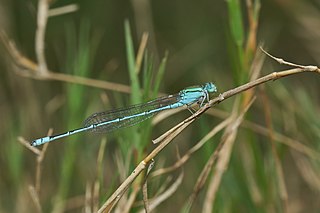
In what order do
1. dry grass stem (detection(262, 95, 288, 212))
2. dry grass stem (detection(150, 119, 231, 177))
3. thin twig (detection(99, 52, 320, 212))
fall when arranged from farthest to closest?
1. dry grass stem (detection(262, 95, 288, 212))
2. dry grass stem (detection(150, 119, 231, 177))
3. thin twig (detection(99, 52, 320, 212))

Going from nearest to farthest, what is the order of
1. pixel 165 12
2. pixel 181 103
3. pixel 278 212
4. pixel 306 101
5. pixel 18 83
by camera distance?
1. pixel 181 103
2. pixel 278 212
3. pixel 306 101
4. pixel 18 83
5. pixel 165 12

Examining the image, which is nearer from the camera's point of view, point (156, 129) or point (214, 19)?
point (156, 129)

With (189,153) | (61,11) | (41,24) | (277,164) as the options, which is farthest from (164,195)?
(61,11)

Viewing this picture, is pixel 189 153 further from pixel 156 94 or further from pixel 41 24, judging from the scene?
pixel 41 24

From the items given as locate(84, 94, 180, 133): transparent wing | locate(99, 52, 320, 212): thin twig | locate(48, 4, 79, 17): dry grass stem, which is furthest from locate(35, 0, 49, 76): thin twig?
locate(99, 52, 320, 212): thin twig

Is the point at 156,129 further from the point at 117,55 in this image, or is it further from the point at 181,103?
the point at 181,103

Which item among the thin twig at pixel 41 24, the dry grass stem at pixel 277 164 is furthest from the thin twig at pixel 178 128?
the thin twig at pixel 41 24

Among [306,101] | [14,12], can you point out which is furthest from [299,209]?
[14,12]

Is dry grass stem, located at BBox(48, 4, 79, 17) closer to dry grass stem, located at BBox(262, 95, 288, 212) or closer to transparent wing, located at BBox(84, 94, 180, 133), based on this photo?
transparent wing, located at BBox(84, 94, 180, 133)
